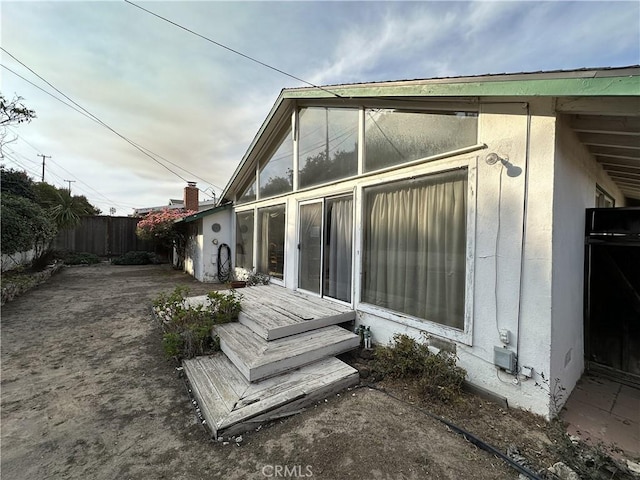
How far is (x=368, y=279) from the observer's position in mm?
4043

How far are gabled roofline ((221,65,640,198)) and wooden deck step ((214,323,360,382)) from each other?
3.17 m

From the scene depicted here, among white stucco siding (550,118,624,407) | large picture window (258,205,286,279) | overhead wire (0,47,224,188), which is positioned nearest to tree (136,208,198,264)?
overhead wire (0,47,224,188)

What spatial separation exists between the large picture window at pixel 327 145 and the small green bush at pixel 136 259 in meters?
12.5

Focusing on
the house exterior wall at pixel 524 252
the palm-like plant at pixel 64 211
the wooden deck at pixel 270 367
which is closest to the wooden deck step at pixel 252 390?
the wooden deck at pixel 270 367

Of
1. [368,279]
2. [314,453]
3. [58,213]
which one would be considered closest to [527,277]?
[368,279]

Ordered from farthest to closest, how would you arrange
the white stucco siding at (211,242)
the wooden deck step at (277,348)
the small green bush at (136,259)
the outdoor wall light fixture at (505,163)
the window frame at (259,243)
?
the small green bush at (136,259) < the white stucco siding at (211,242) < the window frame at (259,243) < the wooden deck step at (277,348) < the outdoor wall light fixture at (505,163)

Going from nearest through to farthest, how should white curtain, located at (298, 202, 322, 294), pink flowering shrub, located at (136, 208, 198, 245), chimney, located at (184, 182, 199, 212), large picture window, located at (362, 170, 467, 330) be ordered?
large picture window, located at (362, 170, 467, 330)
white curtain, located at (298, 202, 322, 294)
pink flowering shrub, located at (136, 208, 198, 245)
chimney, located at (184, 182, 199, 212)

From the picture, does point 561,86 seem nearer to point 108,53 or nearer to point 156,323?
point 156,323

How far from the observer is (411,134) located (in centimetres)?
354

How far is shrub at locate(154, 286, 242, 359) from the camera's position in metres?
3.60

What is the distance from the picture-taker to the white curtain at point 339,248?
443 cm

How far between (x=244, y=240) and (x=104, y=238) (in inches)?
448

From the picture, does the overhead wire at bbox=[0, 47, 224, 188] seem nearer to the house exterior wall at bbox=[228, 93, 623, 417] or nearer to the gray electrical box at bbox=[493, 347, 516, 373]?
the house exterior wall at bbox=[228, 93, 623, 417]

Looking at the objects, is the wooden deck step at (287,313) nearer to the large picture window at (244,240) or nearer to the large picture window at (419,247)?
the large picture window at (419,247)
